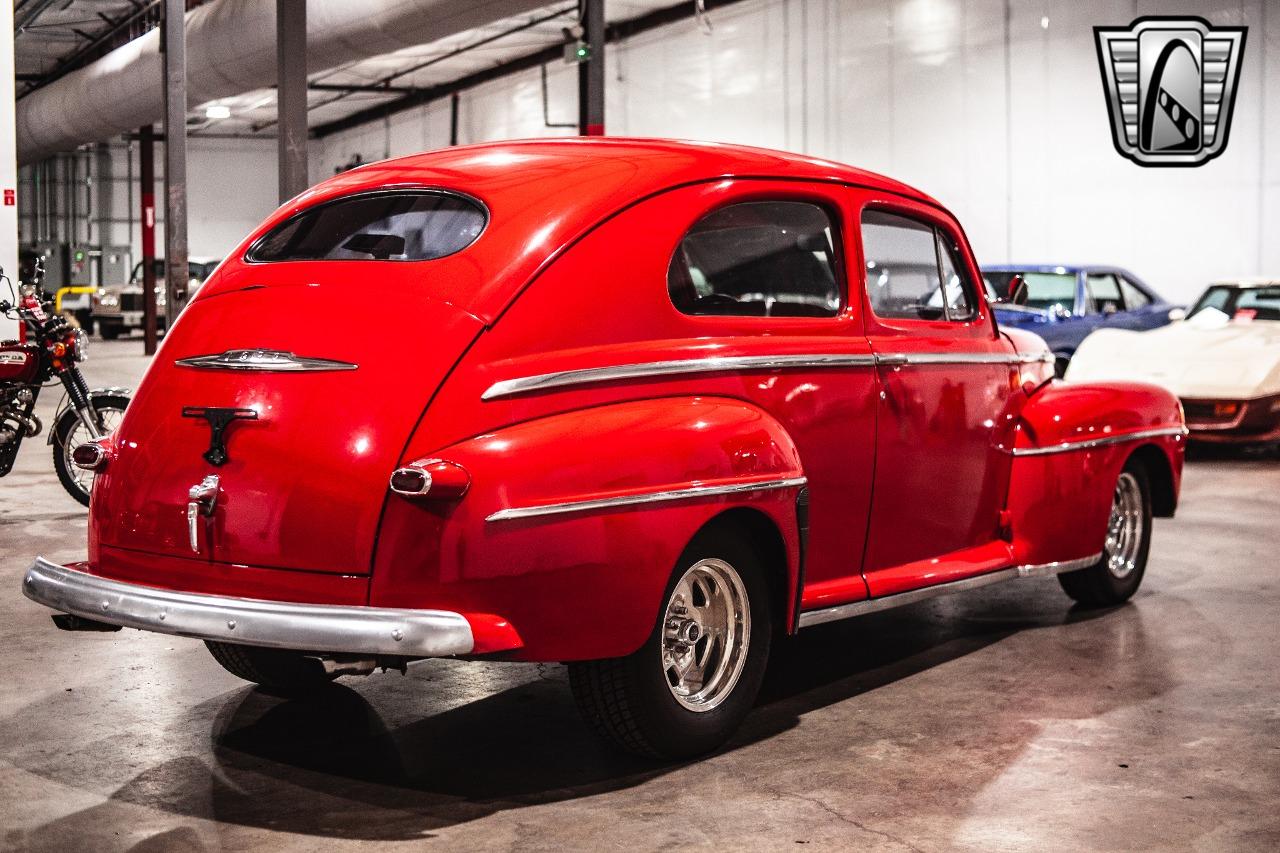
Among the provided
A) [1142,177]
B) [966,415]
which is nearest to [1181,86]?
[1142,177]

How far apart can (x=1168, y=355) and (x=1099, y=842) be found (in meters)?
8.92

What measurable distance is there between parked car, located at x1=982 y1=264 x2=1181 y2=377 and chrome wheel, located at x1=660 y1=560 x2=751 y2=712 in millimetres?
12046

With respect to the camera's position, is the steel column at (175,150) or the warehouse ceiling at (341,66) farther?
the warehouse ceiling at (341,66)

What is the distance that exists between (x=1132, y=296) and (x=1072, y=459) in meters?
12.1

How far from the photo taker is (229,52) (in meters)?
18.6

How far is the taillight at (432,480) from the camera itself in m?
3.71

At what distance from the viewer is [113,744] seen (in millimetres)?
4449

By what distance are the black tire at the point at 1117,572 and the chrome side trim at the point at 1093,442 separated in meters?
0.18

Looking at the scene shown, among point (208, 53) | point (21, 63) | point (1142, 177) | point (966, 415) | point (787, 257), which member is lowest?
point (966, 415)

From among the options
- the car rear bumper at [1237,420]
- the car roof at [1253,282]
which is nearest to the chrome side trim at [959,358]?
the car rear bumper at [1237,420]

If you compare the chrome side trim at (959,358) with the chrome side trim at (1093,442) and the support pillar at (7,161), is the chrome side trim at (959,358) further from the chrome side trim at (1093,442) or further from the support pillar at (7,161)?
the support pillar at (7,161)

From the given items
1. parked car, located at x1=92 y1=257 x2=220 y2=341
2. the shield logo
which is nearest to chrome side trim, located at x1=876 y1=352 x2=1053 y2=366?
the shield logo

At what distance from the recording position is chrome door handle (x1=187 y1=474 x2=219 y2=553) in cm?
397

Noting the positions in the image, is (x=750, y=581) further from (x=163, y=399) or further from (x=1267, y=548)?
(x=1267, y=548)
